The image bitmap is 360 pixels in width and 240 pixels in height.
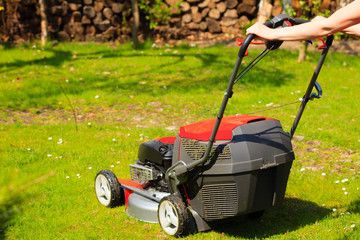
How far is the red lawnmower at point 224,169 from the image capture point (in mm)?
3076

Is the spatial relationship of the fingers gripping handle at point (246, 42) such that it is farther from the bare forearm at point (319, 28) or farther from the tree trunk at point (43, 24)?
the tree trunk at point (43, 24)

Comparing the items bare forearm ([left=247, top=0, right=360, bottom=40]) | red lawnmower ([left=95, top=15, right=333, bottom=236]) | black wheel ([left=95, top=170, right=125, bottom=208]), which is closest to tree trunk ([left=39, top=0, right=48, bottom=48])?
black wheel ([left=95, top=170, right=125, bottom=208])

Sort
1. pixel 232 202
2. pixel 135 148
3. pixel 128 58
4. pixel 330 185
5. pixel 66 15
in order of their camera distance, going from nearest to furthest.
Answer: pixel 232 202 < pixel 330 185 < pixel 135 148 < pixel 128 58 < pixel 66 15

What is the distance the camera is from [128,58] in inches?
403

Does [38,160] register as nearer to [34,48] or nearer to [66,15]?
[34,48]

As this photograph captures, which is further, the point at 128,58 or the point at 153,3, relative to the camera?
the point at 153,3

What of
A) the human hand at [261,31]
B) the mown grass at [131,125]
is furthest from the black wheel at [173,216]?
the human hand at [261,31]

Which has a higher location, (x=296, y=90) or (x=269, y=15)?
(x=269, y=15)

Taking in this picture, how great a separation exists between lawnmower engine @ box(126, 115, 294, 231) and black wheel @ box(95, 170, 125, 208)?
0.75 m

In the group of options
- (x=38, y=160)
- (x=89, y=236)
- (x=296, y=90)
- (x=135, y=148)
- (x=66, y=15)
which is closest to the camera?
(x=89, y=236)

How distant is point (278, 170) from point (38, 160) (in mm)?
2895

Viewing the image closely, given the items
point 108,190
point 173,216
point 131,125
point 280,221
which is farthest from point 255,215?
point 131,125

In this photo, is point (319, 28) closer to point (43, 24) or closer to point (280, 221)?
point (280, 221)

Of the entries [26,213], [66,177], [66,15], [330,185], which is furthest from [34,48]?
[330,185]
